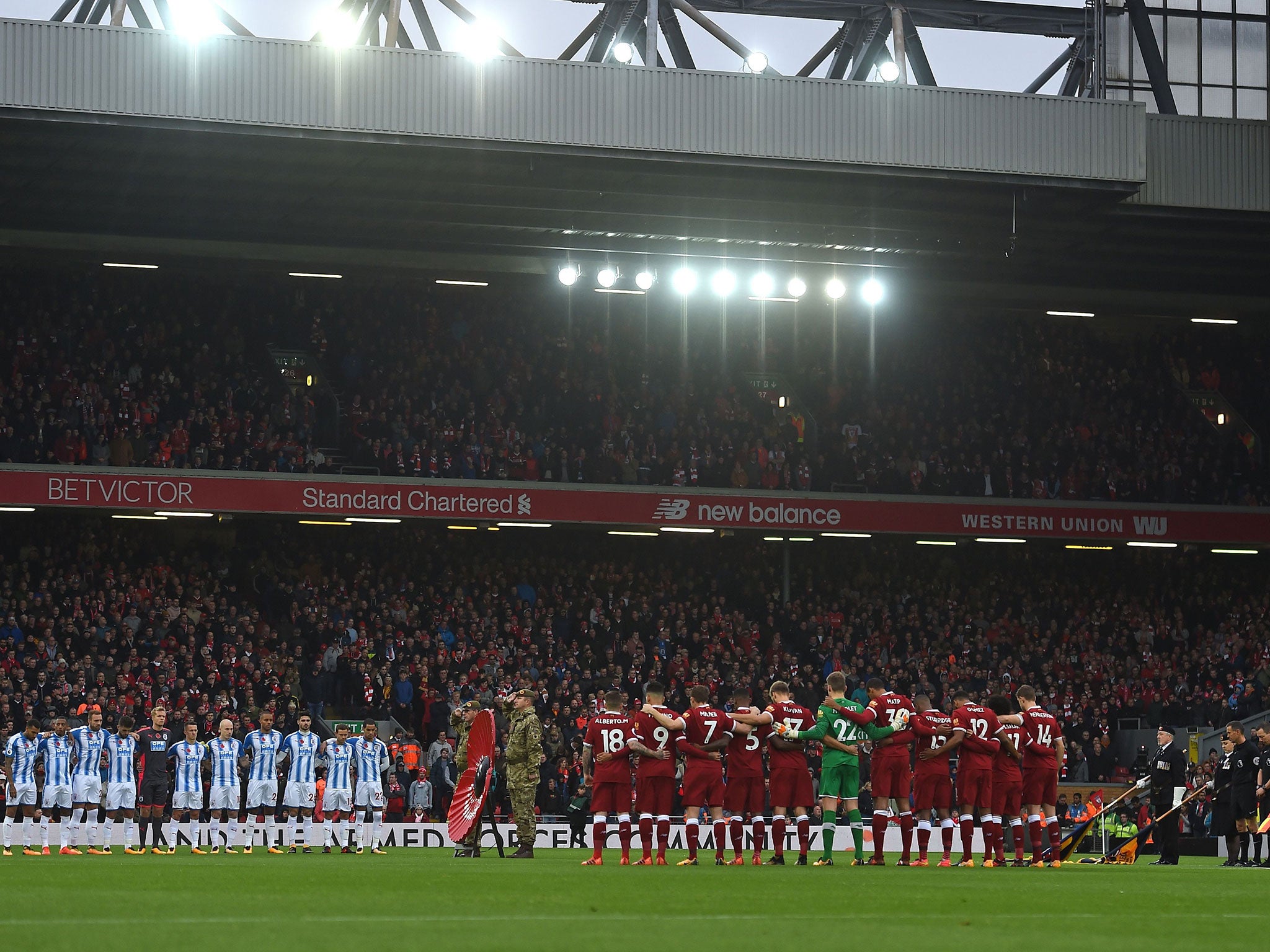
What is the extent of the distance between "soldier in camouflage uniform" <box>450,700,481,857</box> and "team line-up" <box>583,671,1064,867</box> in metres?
3.95

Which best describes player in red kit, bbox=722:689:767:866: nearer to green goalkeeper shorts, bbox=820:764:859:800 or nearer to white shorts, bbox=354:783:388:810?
green goalkeeper shorts, bbox=820:764:859:800

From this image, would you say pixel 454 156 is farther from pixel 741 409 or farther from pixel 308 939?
pixel 308 939

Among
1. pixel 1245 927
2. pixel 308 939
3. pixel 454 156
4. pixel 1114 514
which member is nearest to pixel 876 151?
pixel 454 156

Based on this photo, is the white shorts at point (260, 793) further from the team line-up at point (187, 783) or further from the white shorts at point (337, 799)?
the white shorts at point (337, 799)

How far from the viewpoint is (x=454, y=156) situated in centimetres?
3064

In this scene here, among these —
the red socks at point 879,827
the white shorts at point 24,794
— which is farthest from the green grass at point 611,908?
the white shorts at point 24,794

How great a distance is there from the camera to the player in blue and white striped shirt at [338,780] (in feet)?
82.8

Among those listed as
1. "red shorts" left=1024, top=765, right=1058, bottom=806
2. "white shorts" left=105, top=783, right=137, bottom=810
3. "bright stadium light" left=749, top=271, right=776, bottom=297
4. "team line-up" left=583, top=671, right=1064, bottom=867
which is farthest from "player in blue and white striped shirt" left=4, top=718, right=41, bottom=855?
"bright stadium light" left=749, top=271, right=776, bottom=297

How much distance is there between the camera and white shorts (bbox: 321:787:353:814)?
83.0ft

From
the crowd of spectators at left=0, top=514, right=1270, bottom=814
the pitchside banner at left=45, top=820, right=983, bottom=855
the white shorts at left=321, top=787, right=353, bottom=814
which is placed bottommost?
the pitchside banner at left=45, top=820, right=983, bottom=855

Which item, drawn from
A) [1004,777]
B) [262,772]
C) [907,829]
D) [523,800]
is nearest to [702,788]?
[907,829]

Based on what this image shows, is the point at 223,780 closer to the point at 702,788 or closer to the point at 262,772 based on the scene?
the point at 262,772

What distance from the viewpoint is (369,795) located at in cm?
2564

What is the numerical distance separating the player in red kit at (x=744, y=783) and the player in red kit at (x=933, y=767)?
1.74m
